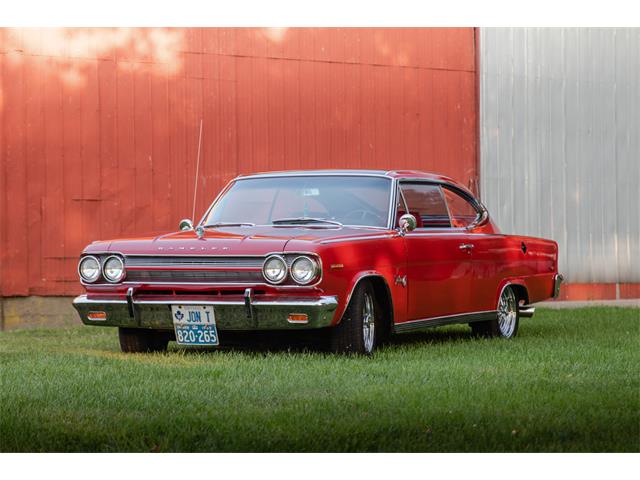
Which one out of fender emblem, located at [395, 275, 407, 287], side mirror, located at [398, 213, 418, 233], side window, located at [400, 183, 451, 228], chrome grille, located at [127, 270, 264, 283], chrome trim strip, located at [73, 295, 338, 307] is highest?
side window, located at [400, 183, 451, 228]

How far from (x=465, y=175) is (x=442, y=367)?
367 inches

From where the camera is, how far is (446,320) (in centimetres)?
1062

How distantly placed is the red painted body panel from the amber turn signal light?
0.17 meters

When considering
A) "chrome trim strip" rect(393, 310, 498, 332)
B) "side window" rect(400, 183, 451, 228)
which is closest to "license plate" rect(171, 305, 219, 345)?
"chrome trim strip" rect(393, 310, 498, 332)

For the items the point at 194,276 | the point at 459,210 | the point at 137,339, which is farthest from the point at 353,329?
the point at 459,210

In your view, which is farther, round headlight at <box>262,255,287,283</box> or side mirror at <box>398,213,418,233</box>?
side mirror at <box>398,213,418,233</box>

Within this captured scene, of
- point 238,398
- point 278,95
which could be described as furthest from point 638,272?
point 238,398

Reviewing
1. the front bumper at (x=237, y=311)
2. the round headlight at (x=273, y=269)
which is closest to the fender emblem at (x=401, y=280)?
the front bumper at (x=237, y=311)

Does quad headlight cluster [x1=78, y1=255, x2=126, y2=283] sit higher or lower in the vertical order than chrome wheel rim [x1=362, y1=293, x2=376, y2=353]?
higher

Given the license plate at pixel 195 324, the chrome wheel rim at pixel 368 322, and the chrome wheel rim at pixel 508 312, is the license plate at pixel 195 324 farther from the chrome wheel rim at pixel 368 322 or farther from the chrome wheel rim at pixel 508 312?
the chrome wheel rim at pixel 508 312

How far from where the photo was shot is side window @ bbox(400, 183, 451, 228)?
1060cm

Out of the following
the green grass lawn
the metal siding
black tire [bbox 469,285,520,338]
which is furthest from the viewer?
the metal siding

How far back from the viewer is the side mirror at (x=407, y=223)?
10031mm

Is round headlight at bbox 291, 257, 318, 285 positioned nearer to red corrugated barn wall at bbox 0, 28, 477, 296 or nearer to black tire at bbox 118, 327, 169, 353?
black tire at bbox 118, 327, 169, 353
